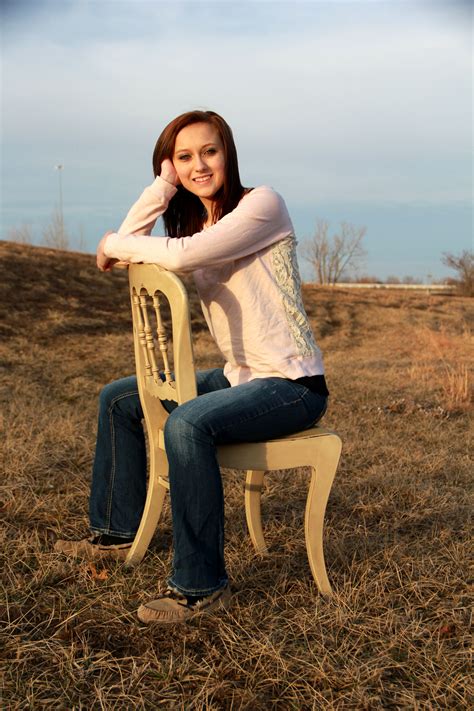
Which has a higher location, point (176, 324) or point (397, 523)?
point (176, 324)

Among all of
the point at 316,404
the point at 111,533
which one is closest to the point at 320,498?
the point at 316,404

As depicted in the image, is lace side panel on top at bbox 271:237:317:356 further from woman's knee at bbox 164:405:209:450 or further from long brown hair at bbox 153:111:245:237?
woman's knee at bbox 164:405:209:450

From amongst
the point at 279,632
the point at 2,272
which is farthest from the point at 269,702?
the point at 2,272

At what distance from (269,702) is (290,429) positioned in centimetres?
77

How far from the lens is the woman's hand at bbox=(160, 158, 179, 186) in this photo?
2.40 metres

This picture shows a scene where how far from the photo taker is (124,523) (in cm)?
262

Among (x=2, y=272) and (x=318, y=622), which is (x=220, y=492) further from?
(x=2, y=272)

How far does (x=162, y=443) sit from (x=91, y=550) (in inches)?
20.8

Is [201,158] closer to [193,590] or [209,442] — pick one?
[209,442]

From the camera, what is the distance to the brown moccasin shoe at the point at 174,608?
2.05 meters

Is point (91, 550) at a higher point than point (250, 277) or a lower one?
lower

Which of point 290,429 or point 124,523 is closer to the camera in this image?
point 290,429

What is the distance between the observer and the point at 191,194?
A: 2.56 meters

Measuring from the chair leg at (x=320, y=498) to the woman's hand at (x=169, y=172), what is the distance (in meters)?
1.00
